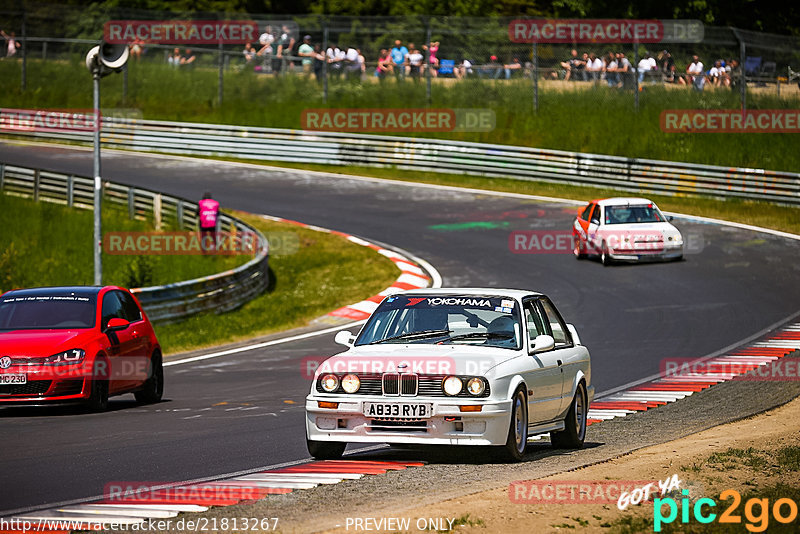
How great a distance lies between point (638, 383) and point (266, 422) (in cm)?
536

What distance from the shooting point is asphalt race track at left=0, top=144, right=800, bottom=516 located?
1060cm

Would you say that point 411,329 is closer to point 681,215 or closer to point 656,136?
point 681,215

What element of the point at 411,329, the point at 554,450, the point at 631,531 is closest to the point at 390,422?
the point at 411,329

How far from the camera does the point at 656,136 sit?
4059cm

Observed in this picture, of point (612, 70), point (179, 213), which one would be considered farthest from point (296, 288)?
point (612, 70)

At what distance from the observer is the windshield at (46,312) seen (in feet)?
48.1

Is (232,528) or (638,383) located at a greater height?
(232,528)

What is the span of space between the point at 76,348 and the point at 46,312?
4.14ft

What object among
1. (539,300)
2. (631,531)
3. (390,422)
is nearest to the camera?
(631,531)

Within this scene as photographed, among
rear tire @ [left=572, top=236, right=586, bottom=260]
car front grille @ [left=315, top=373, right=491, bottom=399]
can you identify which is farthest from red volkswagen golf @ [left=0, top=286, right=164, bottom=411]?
rear tire @ [left=572, top=236, right=586, bottom=260]

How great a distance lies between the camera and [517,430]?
10.1 metres

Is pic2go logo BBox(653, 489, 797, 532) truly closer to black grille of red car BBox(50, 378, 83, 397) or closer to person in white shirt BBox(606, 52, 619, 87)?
black grille of red car BBox(50, 378, 83, 397)

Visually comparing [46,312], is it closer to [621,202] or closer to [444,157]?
[621,202]

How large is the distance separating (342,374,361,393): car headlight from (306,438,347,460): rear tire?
47 centimetres
